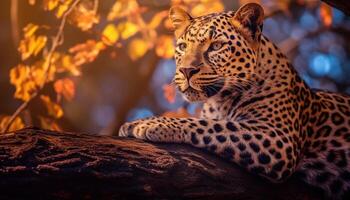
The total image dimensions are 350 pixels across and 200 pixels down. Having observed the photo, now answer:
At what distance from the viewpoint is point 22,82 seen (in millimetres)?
4758

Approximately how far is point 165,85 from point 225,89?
174 centimetres

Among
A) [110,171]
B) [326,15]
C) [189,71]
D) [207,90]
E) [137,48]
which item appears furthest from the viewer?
[326,15]

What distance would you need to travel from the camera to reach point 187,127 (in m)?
3.10

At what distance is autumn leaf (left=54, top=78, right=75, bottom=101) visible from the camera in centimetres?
485

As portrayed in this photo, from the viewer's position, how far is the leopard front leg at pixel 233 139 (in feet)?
10.0

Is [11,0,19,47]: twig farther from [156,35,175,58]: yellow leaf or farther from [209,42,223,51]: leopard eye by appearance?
[209,42,223,51]: leopard eye

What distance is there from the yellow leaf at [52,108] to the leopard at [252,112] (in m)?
1.69

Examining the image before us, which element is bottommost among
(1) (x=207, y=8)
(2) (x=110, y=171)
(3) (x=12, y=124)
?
(2) (x=110, y=171)

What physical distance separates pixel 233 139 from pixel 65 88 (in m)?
2.22

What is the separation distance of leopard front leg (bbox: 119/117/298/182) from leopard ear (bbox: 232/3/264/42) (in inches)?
24.1

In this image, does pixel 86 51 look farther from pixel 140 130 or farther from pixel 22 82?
pixel 140 130

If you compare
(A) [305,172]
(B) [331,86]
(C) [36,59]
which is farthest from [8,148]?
(B) [331,86]

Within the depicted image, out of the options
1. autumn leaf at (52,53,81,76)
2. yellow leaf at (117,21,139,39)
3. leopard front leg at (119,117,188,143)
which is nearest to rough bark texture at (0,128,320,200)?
leopard front leg at (119,117,188,143)

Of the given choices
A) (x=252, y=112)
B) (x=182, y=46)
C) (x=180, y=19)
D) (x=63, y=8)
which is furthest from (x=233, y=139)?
(x=63, y=8)
